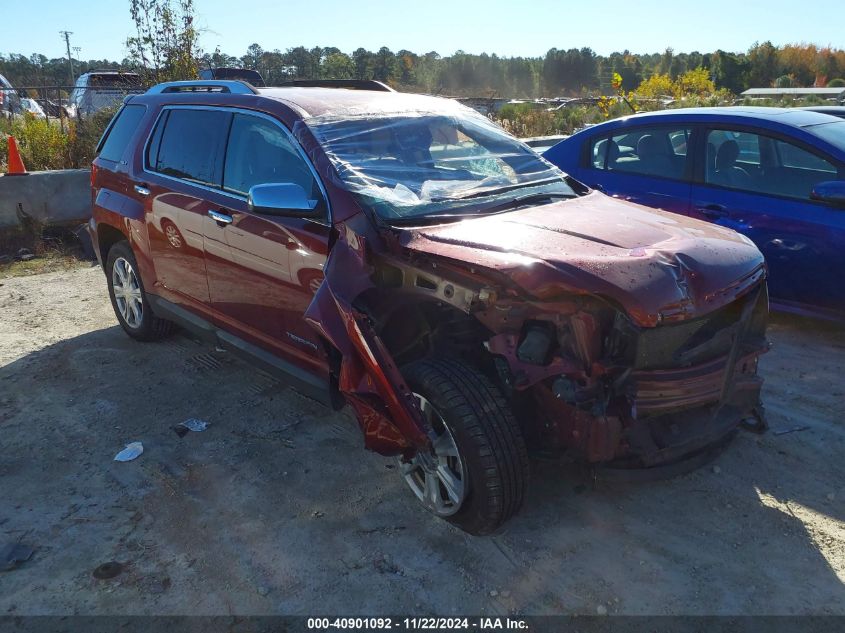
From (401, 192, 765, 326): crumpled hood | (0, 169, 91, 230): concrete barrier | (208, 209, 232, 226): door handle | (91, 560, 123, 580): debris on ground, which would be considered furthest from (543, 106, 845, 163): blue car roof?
(0, 169, 91, 230): concrete barrier

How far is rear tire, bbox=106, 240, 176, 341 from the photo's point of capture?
5.49 meters

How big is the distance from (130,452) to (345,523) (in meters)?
1.47

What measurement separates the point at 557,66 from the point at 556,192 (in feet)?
184

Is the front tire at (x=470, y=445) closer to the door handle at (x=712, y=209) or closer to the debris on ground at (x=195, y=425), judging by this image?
the debris on ground at (x=195, y=425)

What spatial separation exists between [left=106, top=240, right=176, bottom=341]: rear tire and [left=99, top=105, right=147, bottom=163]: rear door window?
68 centimetres

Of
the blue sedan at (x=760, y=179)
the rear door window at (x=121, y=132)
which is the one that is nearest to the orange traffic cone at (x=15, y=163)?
the rear door window at (x=121, y=132)

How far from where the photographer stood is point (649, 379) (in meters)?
2.93

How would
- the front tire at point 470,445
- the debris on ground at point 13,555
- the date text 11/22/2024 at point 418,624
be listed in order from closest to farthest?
the date text 11/22/2024 at point 418,624
the front tire at point 470,445
the debris on ground at point 13,555

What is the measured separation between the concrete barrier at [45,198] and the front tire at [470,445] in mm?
7032

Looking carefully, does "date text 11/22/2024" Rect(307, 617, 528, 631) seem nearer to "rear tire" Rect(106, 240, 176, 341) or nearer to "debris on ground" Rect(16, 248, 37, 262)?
"rear tire" Rect(106, 240, 176, 341)

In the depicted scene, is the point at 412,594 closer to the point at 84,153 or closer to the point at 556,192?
the point at 556,192

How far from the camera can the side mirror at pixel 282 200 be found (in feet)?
11.5

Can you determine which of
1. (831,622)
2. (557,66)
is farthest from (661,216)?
(557,66)

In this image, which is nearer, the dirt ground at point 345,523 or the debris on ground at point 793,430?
the dirt ground at point 345,523
